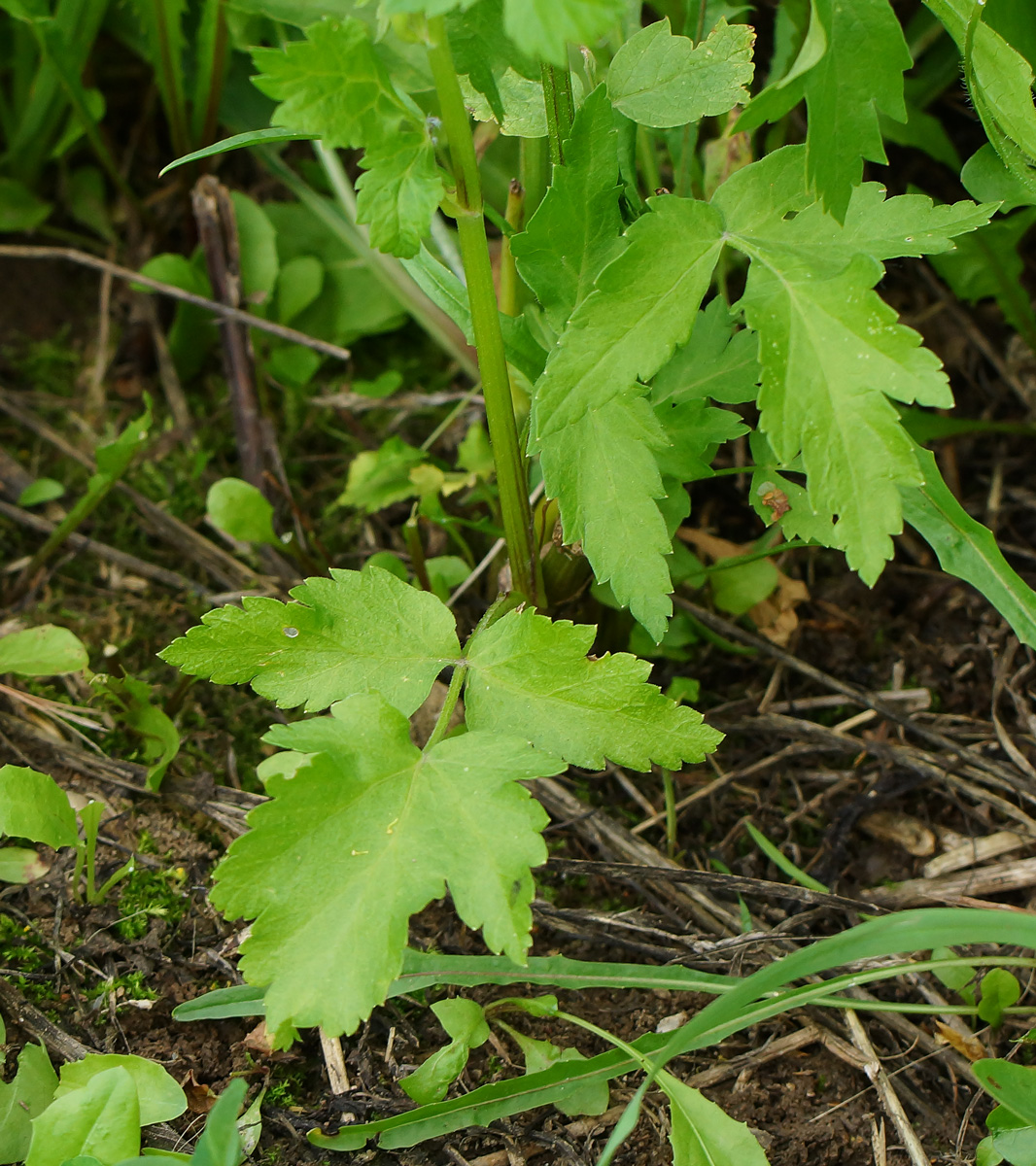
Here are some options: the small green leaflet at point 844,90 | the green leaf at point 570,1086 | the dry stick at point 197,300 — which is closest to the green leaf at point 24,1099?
the green leaf at point 570,1086

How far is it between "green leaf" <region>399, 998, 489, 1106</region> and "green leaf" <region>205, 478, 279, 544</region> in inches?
36.7

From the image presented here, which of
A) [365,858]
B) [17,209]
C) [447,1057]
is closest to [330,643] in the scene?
[365,858]

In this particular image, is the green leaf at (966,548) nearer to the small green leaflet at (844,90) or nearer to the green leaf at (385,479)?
the small green leaflet at (844,90)

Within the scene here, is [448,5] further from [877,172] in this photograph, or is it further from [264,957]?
[877,172]

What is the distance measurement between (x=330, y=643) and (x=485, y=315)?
0.49 m

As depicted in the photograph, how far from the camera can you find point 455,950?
1.53m

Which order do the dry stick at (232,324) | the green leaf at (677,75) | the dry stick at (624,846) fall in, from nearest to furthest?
the green leaf at (677,75) → the dry stick at (624,846) → the dry stick at (232,324)

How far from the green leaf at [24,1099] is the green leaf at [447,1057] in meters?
0.46

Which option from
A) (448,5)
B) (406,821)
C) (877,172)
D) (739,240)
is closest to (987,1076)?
(406,821)

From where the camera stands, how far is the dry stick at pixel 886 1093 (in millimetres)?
1388

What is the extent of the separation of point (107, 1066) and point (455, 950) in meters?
0.49

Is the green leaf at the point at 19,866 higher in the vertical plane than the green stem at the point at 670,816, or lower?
higher

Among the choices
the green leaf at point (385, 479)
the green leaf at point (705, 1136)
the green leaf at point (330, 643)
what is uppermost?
the green leaf at point (330, 643)

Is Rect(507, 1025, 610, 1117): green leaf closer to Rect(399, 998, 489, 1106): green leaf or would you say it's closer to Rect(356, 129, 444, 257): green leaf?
Rect(399, 998, 489, 1106): green leaf
